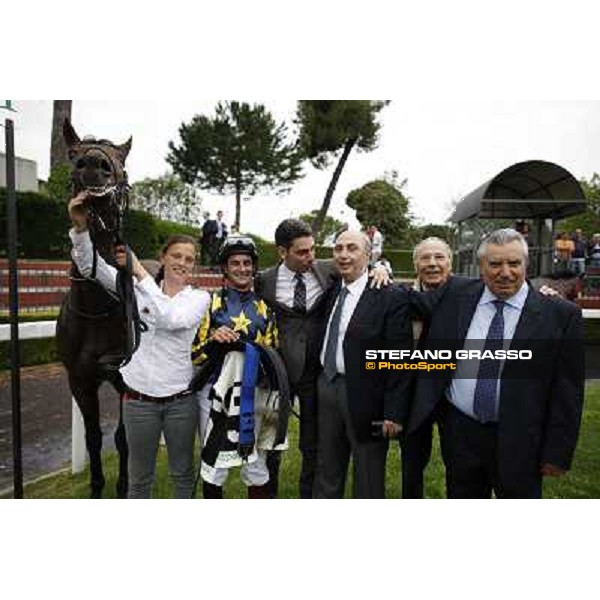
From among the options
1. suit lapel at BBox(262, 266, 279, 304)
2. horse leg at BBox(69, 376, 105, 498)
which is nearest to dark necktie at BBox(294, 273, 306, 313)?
suit lapel at BBox(262, 266, 279, 304)

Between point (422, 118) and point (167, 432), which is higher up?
point (422, 118)

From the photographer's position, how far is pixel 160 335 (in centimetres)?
263

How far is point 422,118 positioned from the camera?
8.89ft

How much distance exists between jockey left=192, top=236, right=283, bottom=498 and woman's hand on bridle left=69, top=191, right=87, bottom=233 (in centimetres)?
66

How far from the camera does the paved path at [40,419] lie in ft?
8.83

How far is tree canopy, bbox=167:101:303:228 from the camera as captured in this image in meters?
2.73

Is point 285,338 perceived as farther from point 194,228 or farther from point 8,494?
point 8,494

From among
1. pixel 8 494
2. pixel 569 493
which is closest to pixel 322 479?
pixel 569 493

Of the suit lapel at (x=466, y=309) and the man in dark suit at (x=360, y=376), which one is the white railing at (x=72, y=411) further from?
the suit lapel at (x=466, y=309)

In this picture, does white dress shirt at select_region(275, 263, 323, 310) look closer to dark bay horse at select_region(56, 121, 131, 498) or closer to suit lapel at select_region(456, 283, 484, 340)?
suit lapel at select_region(456, 283, 484, 340)

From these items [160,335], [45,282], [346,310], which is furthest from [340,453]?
[45,282]

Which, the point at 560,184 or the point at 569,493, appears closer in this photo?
the point at 560,184

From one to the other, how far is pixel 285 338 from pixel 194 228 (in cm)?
72
